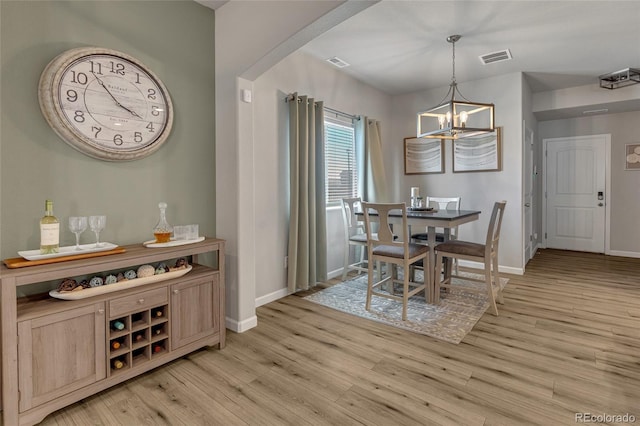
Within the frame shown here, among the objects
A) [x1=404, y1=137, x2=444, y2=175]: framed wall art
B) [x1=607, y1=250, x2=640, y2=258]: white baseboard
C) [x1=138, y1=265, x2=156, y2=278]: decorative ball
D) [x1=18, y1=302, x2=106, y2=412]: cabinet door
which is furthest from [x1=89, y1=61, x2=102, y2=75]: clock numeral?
[x1=607, y1=250, x2=640, y2=258]: white baseboard

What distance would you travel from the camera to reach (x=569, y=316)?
3006 millimetres

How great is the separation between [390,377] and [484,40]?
3.37 metres

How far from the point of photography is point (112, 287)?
1.91m

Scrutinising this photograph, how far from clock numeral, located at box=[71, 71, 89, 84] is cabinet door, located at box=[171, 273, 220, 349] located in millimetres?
1393

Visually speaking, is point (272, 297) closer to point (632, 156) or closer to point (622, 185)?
point (622, 185)

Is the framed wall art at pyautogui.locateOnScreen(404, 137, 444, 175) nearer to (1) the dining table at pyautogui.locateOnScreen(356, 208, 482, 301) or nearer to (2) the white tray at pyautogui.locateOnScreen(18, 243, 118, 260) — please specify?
(1) the dining table at pyautogui.locateOnScreen(356, 208, 482, 301)

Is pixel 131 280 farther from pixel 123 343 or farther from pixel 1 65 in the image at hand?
pixel 1 65

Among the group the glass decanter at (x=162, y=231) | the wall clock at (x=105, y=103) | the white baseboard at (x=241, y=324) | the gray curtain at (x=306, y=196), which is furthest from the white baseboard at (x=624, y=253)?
the wall clock at (x=105, y=103)

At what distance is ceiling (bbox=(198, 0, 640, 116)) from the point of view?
9.24 feet

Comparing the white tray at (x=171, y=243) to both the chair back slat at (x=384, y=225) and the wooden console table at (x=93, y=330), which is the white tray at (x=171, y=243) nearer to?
the wooden console table at (x=93, y=330)

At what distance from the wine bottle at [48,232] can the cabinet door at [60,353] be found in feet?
1.21

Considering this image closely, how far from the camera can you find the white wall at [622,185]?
5441 millimetres

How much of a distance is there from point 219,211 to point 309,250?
1311 mm

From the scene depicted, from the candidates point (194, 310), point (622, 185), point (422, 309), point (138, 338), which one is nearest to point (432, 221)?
point (422, 309)
